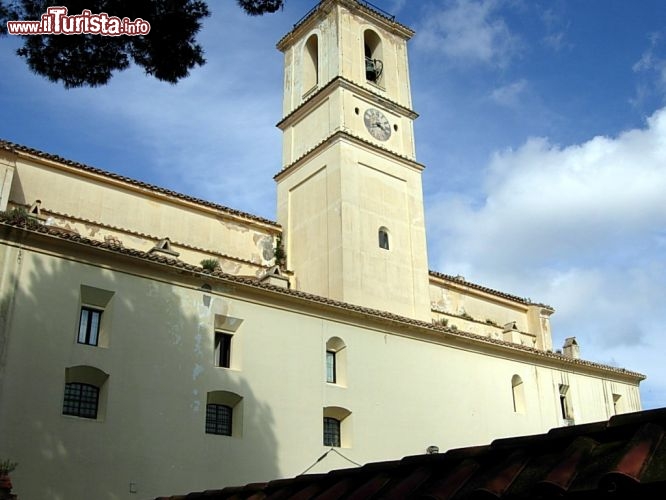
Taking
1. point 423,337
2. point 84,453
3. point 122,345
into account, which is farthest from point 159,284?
point 423,337

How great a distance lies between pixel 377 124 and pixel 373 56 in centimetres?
427

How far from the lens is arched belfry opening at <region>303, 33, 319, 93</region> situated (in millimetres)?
33750

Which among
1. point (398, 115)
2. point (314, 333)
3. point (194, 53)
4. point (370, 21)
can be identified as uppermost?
point (370, 21)

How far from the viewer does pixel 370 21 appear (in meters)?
34.2

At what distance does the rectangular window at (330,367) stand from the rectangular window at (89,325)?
7047mm

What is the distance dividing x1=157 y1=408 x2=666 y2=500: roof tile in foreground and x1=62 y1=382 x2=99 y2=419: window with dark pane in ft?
37.7

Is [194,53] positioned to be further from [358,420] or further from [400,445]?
[400,445]

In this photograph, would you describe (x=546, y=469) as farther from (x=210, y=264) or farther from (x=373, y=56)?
(x=373, y=56)

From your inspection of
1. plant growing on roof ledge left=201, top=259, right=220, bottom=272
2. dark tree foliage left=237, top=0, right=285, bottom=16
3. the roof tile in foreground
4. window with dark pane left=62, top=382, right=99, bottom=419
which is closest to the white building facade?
window with dark pane left=62, top=382, right=99, bottom=419

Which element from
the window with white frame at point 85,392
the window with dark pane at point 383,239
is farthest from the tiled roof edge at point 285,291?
the window with dark pane at point 383,239

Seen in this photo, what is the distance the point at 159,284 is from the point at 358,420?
7171mm

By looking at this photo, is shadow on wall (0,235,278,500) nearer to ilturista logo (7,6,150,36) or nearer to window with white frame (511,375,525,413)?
ilturista logo (7,6,150,36)

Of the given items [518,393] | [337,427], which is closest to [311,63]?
[518,393]

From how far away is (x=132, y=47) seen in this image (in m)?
14.4
